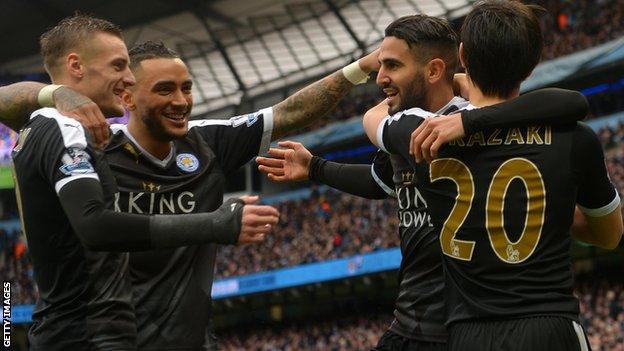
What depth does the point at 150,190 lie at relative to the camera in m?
4.50

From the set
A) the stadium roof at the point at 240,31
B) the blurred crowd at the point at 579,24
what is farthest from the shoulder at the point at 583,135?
the stadium roof at the point at 240,31

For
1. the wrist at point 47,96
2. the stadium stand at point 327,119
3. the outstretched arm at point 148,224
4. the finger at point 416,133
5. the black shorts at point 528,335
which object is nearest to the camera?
the black shorts at point 528,335

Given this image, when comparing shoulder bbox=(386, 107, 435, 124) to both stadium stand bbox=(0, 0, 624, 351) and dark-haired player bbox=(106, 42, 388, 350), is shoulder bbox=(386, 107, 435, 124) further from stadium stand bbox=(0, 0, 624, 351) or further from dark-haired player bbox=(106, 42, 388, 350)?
stadium stand bbox=(0, 0, 624, 351)

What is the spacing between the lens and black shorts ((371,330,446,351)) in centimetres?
425

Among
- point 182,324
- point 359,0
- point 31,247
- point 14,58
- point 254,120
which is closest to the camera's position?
point 31,247

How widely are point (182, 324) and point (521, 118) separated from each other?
6.45 feet

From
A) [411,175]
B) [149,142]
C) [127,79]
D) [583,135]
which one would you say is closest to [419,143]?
[583,135]

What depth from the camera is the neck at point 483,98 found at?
11.1 feet

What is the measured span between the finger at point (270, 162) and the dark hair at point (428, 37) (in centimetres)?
94

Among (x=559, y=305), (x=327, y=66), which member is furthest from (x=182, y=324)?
(x=327, y=66)

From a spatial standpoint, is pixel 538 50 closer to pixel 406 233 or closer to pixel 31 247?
pixel 406 233

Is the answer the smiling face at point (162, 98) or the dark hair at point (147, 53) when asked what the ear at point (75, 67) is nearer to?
the smiling face at point (162, 98)

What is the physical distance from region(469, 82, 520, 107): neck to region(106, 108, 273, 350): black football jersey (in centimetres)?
168

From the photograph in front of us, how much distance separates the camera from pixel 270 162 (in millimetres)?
4953
